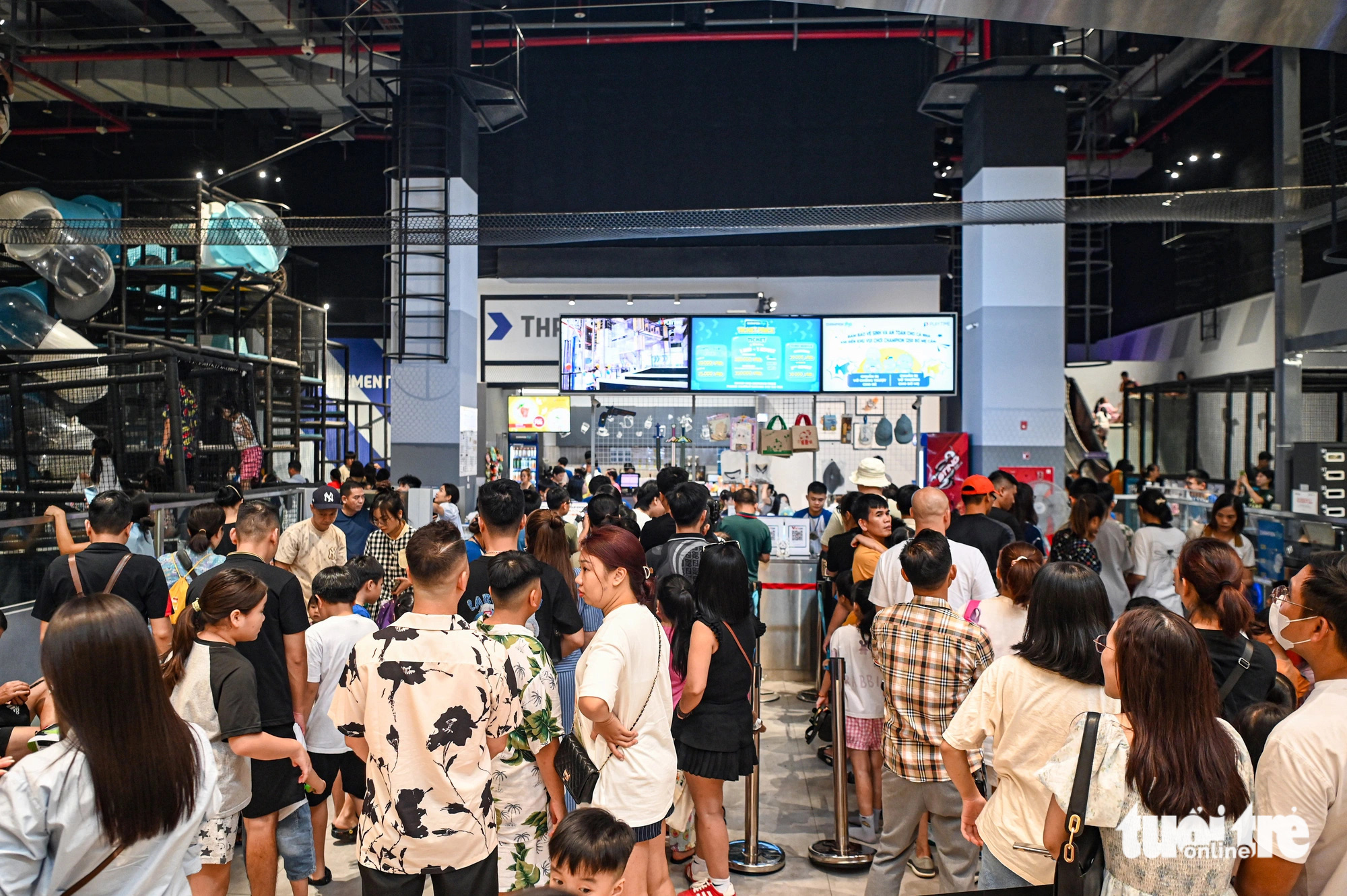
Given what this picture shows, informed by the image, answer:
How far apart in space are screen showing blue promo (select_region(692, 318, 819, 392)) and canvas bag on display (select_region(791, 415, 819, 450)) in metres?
0.53

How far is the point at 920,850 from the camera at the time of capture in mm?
4180

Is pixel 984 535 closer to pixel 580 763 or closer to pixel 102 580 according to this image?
pixel 580 763

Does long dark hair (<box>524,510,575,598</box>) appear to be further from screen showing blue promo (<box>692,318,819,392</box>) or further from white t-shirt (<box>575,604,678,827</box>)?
screen showing blue promo (<box>692,318,819,392</box>)

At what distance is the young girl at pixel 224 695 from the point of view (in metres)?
2.83

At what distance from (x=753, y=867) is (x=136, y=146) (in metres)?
15.9

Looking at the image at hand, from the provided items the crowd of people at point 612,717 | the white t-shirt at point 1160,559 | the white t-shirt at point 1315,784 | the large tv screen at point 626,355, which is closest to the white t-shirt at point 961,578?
the crowd of people at point 612,717

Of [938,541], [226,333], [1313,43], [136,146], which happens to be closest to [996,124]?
[1313,43]

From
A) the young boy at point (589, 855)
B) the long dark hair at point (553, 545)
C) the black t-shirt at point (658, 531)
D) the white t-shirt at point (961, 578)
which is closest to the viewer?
the young boy at point (589, 855)

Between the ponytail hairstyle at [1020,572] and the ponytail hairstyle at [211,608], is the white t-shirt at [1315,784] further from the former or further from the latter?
the ponytail hairstyle at [211,608]

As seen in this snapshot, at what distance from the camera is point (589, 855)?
2.16 m

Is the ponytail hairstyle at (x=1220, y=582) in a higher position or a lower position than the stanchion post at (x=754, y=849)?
higher

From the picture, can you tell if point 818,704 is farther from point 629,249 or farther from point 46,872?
point 629,249

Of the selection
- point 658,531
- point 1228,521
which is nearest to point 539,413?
point 658,531

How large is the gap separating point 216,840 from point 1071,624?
9.08ft
